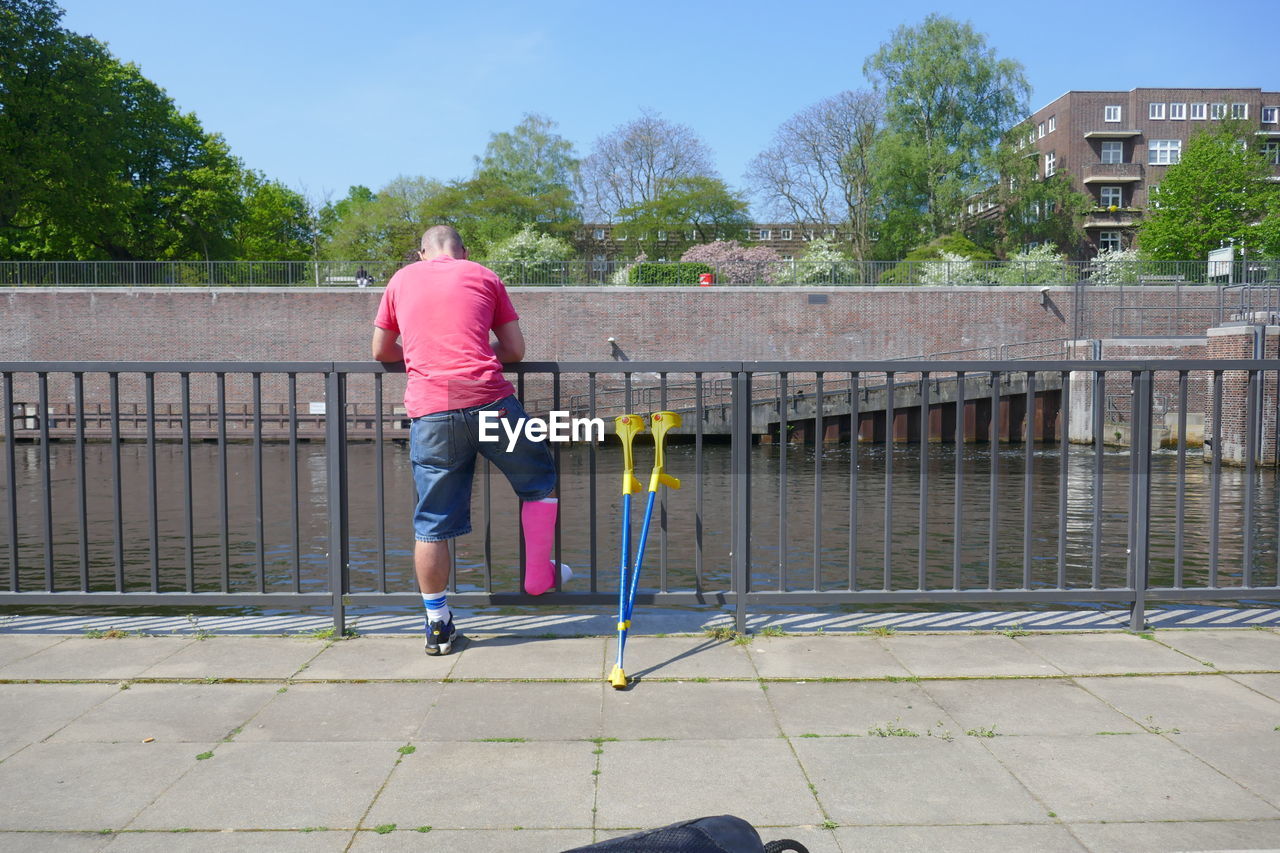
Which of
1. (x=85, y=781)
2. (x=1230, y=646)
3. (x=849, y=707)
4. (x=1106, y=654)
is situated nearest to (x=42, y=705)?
(x=85, y=781)

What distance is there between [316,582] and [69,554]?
317cm

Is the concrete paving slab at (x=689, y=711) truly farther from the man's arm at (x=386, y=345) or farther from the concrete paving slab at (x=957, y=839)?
the man's arm at (x=386, y=345)

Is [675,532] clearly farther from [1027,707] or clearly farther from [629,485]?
[1027,707]

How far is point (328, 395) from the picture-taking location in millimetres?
4543

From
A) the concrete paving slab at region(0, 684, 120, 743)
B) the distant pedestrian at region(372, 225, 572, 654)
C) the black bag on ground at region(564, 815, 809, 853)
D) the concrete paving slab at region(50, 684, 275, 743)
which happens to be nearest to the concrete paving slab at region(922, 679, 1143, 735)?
the distant pedestrian at region(372, 225, 572, 654)

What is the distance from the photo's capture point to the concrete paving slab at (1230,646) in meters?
4.11

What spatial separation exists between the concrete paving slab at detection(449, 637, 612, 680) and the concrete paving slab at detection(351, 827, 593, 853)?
1345 mm

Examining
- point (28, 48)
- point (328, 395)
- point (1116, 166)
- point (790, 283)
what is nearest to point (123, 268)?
point (28, 48)

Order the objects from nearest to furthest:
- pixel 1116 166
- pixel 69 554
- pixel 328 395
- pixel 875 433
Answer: pixel 328 395
pixel 69 554
pixel 875 433
pixel 1116 166

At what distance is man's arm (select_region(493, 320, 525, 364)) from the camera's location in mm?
4277

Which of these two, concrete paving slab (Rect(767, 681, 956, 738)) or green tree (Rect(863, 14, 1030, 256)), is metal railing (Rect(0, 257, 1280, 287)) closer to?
green tree (Rect(863, 14, 1030, 256))

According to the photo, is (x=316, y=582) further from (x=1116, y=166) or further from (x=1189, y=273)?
(x=1116, y=166)

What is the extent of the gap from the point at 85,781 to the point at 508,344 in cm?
225

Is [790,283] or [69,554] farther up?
[790,283]
